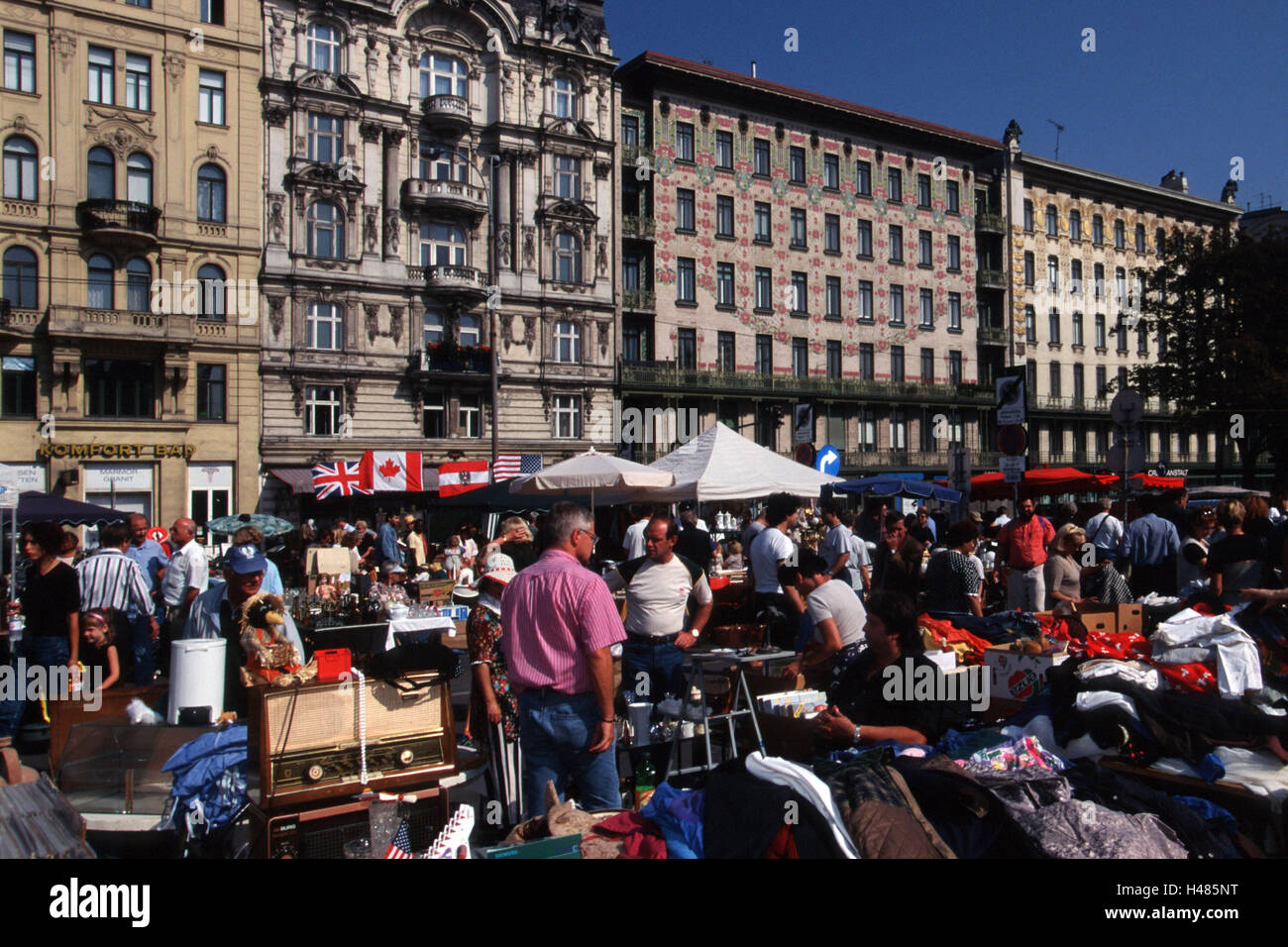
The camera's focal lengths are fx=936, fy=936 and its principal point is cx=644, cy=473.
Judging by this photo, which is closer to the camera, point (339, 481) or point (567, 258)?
point (339, 481)

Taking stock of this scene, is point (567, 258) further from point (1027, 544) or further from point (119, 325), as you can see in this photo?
point (1027, 544)

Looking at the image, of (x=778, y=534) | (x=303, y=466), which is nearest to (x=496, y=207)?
(x=303, y=466)

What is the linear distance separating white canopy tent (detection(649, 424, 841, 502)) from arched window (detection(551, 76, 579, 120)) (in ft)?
86.0

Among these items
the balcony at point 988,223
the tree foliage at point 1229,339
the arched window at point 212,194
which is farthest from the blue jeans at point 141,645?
the balcony at point 988,223

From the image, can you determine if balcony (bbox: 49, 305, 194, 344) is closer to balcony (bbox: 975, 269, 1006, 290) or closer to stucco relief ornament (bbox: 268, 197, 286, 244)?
stucco relief ornament (bbox: 268, 197, 286, 244)

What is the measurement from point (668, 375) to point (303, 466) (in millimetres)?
14623

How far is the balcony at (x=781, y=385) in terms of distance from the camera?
37719mm

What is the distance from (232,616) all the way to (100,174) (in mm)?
27923

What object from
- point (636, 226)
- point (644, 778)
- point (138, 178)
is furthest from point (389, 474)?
point (636, 226)

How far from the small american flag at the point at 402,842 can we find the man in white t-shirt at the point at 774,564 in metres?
5.46

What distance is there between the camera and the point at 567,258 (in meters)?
36.2

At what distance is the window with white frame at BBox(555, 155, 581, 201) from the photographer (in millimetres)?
35938

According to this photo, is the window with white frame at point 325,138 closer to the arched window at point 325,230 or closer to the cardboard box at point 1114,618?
the arched window at point 325,230
